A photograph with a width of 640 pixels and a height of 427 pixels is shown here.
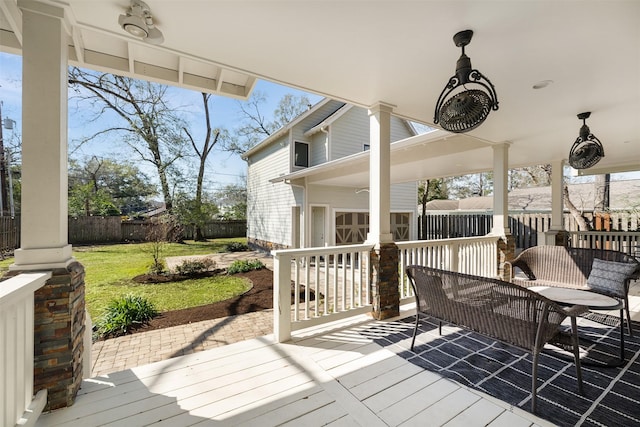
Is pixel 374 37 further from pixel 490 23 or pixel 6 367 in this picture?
pixel 6 367

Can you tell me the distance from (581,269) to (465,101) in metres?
3.07

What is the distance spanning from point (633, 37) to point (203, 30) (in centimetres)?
356

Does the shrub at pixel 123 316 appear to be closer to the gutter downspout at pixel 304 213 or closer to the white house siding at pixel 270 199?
the gutter downspout at pixel 304 213

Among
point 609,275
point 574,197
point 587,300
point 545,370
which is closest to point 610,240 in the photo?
point 609,275

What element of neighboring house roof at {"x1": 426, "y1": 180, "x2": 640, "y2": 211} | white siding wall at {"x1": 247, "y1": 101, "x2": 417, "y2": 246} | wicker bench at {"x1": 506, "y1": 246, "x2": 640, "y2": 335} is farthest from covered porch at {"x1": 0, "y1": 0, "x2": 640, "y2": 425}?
neighboring house roof at {"x1": 426, "y1": 180, "x2": 640, "y2": 211}

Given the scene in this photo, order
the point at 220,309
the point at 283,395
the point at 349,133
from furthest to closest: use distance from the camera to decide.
Result: the point at 349,133 < the point at 220,309 < the point at 283,395

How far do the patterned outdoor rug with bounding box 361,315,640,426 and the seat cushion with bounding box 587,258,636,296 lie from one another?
1.64 feet

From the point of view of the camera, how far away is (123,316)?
171 inches

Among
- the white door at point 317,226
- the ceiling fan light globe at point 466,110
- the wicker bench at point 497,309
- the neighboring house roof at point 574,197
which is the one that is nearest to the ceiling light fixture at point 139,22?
the ceiling fan light globe at point 466,110

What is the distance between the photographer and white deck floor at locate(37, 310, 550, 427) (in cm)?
187

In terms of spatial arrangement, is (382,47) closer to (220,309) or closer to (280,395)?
(280,395)

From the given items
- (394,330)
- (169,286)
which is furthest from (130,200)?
(394,330)

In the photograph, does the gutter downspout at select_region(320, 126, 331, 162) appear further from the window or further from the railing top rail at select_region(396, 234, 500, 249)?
the railing top rail at select_region(396, 234, 500, 249)

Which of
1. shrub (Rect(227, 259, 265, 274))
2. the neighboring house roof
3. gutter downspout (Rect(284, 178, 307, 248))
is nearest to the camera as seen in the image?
shrub (Rect(227, 259, 265, 274))
